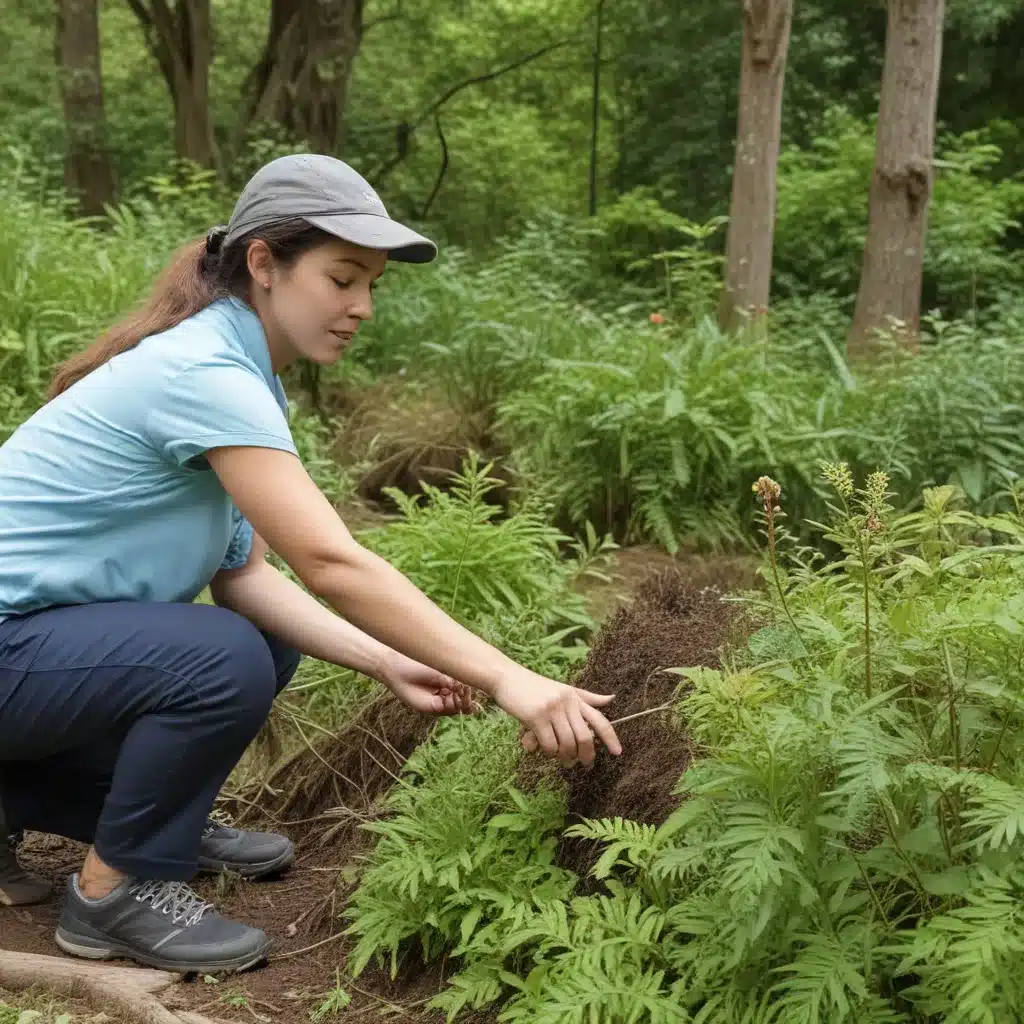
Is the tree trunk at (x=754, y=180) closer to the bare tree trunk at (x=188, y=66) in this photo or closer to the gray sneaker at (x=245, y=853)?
the gray sneaker at (x=245, y=853)

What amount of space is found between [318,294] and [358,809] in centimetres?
133

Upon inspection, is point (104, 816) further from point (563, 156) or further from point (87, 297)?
point (563, 156)

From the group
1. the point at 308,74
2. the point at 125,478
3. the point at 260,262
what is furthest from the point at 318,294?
the point at 308,74

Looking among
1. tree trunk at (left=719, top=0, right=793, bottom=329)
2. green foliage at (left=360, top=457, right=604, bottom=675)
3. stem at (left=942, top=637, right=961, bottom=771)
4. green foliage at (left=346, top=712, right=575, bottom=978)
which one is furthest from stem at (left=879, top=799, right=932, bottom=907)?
tree trunk at (left=719, top=0, right=793, bottom=329)

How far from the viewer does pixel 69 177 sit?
1275 cm

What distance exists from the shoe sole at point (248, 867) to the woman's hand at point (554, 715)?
1143mm

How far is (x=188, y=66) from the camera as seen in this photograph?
1238cm

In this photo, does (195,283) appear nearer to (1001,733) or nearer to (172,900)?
(172,900)

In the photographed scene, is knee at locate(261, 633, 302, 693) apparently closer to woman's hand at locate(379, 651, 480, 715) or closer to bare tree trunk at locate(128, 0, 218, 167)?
woman's hand at locate(379, 651, 480, 715)

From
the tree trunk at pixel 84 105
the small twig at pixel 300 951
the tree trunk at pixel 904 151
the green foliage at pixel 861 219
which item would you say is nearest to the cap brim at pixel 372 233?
the small twig at pixel 300 951

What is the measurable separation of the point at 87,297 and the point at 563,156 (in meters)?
11.9

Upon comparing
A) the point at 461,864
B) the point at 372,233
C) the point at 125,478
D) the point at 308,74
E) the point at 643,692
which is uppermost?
the point at 308,74

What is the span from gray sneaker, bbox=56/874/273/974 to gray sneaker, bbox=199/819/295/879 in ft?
1.20

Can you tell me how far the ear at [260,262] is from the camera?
2.60 metres
